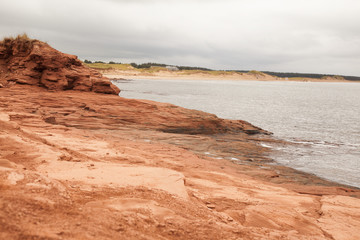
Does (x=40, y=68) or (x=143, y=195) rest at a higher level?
(x=40, y=68)

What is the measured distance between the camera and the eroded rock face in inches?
719

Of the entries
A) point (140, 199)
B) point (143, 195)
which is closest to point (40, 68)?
point (143, 195)

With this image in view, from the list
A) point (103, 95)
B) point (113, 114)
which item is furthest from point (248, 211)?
point (103, 95)

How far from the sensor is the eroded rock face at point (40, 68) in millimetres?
18266

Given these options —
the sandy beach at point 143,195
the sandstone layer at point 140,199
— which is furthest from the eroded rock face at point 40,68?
the sandstone layer at point 140,199

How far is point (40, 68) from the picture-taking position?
60.7ft

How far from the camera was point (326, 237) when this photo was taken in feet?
16.7

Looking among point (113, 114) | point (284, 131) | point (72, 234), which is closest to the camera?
point (72, 234)

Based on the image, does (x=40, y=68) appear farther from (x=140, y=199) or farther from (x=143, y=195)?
(x=140, y=199)

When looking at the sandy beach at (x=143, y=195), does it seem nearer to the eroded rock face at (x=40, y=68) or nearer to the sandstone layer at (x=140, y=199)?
the sandstone layer at (x=140, y=199)

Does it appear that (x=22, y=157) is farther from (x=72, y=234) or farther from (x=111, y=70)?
(x=111, y=70)

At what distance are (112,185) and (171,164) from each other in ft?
12.4

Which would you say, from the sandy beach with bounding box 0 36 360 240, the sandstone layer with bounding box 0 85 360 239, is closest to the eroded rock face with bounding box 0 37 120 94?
the sandy beach with bounding box 0 36 360 240

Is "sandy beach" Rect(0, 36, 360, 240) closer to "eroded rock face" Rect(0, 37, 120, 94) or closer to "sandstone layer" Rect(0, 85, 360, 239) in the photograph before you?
"sandstone layer" Rect(0, 85, 360, 239)
